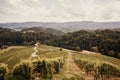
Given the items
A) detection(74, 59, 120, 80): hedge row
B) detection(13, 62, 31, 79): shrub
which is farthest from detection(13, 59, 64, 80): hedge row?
detection(74, 59, 120, 80): hedge row

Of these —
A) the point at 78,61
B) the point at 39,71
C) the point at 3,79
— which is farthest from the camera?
the point at 78,61

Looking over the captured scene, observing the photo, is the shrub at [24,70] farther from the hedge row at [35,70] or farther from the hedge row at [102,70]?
the hedge row at [102,70]

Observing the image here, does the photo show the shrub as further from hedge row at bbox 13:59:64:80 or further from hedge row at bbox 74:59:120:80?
hedge row at bbox 74:59:120:80

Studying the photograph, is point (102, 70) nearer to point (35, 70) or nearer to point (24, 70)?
point (35, 70)

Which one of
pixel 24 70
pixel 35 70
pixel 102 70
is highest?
pixel 24 70

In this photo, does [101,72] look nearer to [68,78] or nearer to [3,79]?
[68,78]

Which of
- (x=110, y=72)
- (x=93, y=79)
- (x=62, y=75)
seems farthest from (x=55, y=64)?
(x=110, y=72)

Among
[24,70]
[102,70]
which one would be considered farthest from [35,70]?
[102,70]

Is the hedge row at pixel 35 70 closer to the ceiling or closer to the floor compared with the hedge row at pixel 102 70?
closer to the ceiling

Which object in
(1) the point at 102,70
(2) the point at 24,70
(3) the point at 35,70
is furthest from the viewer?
(1) the point at 102,70

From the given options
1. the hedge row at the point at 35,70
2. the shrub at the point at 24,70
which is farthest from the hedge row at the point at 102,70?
the shrub at the point at 24,70

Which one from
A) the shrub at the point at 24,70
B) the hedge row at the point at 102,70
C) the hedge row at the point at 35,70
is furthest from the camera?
the hedge row at the point at 102,70
